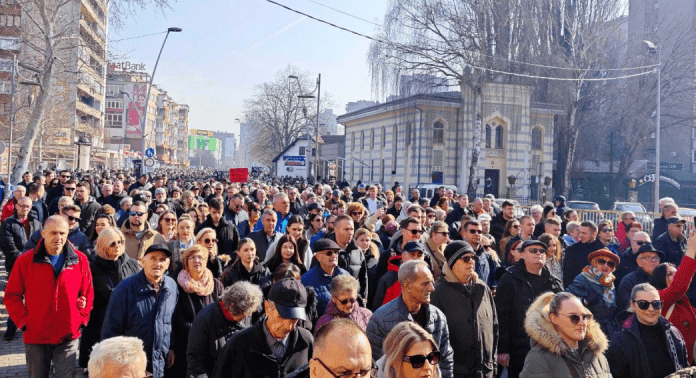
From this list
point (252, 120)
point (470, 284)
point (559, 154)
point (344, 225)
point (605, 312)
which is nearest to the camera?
point (470, 284)

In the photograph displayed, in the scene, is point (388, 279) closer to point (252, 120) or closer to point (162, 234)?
point (162, 234)

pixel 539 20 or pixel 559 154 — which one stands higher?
pixel 539 20

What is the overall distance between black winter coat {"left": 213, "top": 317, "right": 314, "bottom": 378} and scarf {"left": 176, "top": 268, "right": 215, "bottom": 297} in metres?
1.50

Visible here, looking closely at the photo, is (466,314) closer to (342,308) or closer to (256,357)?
(342,308)

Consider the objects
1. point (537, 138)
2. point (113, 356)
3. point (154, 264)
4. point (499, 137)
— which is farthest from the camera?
point (537, 138)

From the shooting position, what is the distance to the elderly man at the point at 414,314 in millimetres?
4699

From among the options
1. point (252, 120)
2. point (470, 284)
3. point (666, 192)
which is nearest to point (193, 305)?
point (470, 284)

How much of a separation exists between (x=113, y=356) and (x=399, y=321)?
81.6 inches

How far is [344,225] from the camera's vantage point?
25.3 feet

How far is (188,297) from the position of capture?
5664 millimetres

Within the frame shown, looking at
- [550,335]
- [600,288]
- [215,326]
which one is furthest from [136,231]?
[550,335]

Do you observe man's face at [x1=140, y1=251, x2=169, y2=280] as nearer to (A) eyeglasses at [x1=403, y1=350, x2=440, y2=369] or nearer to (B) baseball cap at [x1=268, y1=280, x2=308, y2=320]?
(B) baseball cap at [x1=268, y1=280, x2=308, y2=320]

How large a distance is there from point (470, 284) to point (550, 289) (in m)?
1.20

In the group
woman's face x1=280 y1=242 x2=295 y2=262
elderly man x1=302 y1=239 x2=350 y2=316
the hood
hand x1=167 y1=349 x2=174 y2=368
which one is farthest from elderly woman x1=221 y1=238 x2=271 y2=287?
the hood
